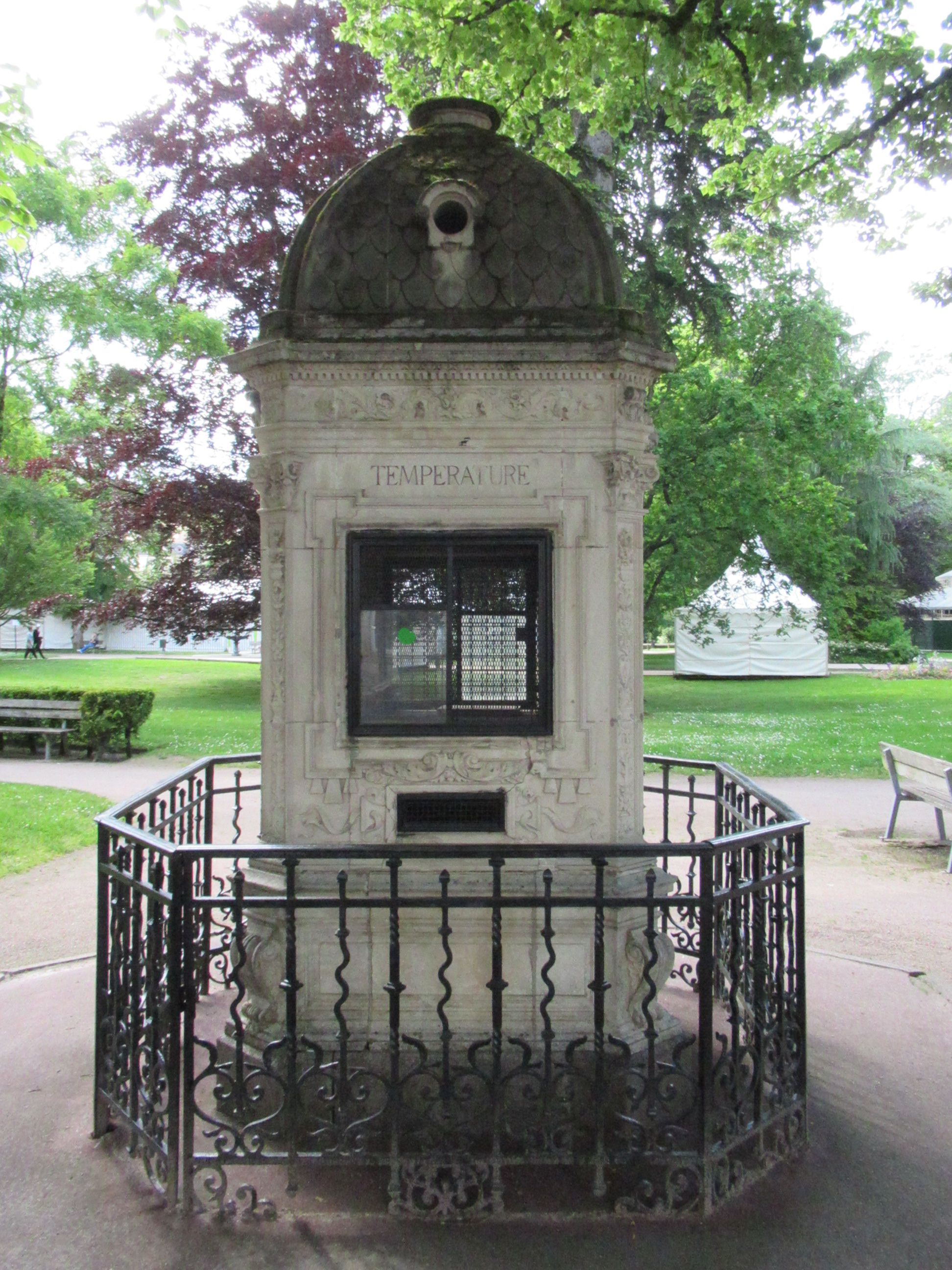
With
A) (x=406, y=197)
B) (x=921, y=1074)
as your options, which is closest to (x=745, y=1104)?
(x=921, y=1074)

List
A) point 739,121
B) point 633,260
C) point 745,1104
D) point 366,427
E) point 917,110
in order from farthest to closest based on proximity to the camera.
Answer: point 633,260
point 739,121
point 917,110
point 366,427
point 745,1104

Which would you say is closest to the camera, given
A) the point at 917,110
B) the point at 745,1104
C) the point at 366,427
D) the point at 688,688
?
the point at 745,1104

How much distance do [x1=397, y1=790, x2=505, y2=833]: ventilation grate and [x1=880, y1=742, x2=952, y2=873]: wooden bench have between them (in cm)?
610

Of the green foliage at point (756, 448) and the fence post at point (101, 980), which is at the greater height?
the green foliage at point (756, 448)

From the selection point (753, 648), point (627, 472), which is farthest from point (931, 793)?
point (753, 648)

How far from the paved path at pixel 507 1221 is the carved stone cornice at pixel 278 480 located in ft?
8.86

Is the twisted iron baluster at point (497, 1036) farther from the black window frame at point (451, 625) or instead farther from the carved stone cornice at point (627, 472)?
the carved stone cornice at point (627, 472)

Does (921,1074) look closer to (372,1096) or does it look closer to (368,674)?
(372,1096)

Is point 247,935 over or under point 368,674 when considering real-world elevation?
under

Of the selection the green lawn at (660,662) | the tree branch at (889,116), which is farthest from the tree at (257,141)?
the green lawn at (660,662)

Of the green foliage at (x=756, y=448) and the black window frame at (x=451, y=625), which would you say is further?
the green foliage at (x=756, y=448)

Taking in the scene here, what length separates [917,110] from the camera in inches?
338

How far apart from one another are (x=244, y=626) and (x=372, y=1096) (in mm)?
18644

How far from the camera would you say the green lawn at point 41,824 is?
29.9 ft
